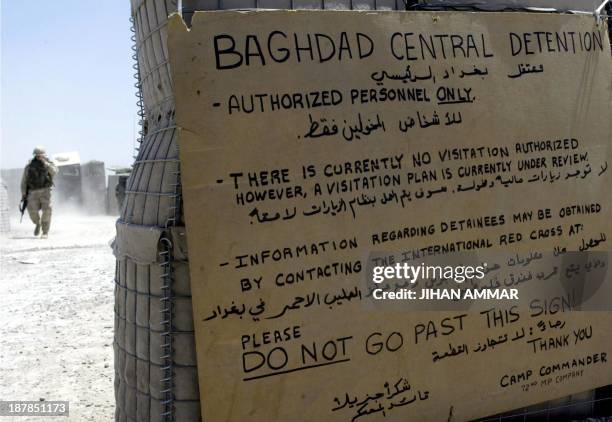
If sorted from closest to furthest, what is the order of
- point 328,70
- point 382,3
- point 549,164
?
point 328,70 < point 382,3 < point 549,164

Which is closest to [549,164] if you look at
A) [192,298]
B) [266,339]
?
[266,339]

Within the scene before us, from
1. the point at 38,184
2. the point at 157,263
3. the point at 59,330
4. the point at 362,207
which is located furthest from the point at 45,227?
the point at 362,207

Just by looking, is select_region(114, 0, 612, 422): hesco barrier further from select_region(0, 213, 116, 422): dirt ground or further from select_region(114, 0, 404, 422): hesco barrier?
select_region(0, 213, 116, 422): dirt ground

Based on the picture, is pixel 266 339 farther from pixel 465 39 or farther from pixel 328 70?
pixel 465 39

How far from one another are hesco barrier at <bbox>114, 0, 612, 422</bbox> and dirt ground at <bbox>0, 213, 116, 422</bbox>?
47.2 inches

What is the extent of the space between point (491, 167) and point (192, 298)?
4.21 ft

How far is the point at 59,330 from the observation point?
470cm

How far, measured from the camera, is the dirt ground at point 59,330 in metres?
3.50

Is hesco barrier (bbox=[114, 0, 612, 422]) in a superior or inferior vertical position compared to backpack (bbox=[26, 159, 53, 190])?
inferior

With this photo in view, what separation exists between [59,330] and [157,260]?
125 inches

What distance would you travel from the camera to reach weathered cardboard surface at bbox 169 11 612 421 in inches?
76.1

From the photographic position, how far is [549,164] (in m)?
2.40

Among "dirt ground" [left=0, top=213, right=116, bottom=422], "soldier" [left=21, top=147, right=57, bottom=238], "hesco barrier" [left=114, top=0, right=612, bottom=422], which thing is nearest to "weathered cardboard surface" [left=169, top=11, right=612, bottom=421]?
"hesco barrier" [left=114, top=0, right=612, bottom=422]

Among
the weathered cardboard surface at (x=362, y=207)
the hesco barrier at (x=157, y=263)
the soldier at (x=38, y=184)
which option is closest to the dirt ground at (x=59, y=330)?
the hesco barrier at (x=157, y=263)
